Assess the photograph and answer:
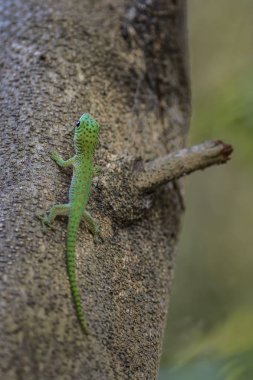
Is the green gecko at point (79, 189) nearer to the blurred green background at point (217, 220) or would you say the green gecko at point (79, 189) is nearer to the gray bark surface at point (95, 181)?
the gray bark surface at point (95, 181)

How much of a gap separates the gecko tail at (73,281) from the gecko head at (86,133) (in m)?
0.47

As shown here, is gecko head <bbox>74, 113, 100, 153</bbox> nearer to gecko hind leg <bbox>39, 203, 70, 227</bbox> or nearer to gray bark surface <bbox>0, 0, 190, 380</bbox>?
gray bark surface <bbox>0, 0, 190, 380</bbox>

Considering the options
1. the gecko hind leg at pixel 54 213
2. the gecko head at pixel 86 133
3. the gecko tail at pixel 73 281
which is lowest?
the gecko tail at pixel 73 281

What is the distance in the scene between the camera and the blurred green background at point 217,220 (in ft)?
11.1

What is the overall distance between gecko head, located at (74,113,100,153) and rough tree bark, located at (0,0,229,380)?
0.04 meters

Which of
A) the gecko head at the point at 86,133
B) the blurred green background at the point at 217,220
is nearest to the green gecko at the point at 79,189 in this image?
the gecko head at the point at 86,133

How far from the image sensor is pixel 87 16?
2.66 meters

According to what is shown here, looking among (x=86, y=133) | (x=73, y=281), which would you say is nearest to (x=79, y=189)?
(x=86, y=133)

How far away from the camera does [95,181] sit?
211 cm

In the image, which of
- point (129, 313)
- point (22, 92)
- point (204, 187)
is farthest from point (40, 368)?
point (204, 187)

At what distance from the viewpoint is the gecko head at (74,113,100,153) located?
2.12 m

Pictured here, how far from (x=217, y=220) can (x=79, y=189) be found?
13.0ft

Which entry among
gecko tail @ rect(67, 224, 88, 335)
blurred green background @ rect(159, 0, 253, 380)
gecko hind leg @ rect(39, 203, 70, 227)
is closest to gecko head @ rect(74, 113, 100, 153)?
gecko hind leg @ rect(39, 203, 70, 227)

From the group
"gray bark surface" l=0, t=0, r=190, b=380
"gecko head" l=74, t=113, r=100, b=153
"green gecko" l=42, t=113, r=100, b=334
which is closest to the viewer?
"gray bark surface" l=0, t=0, r=190, b=380
